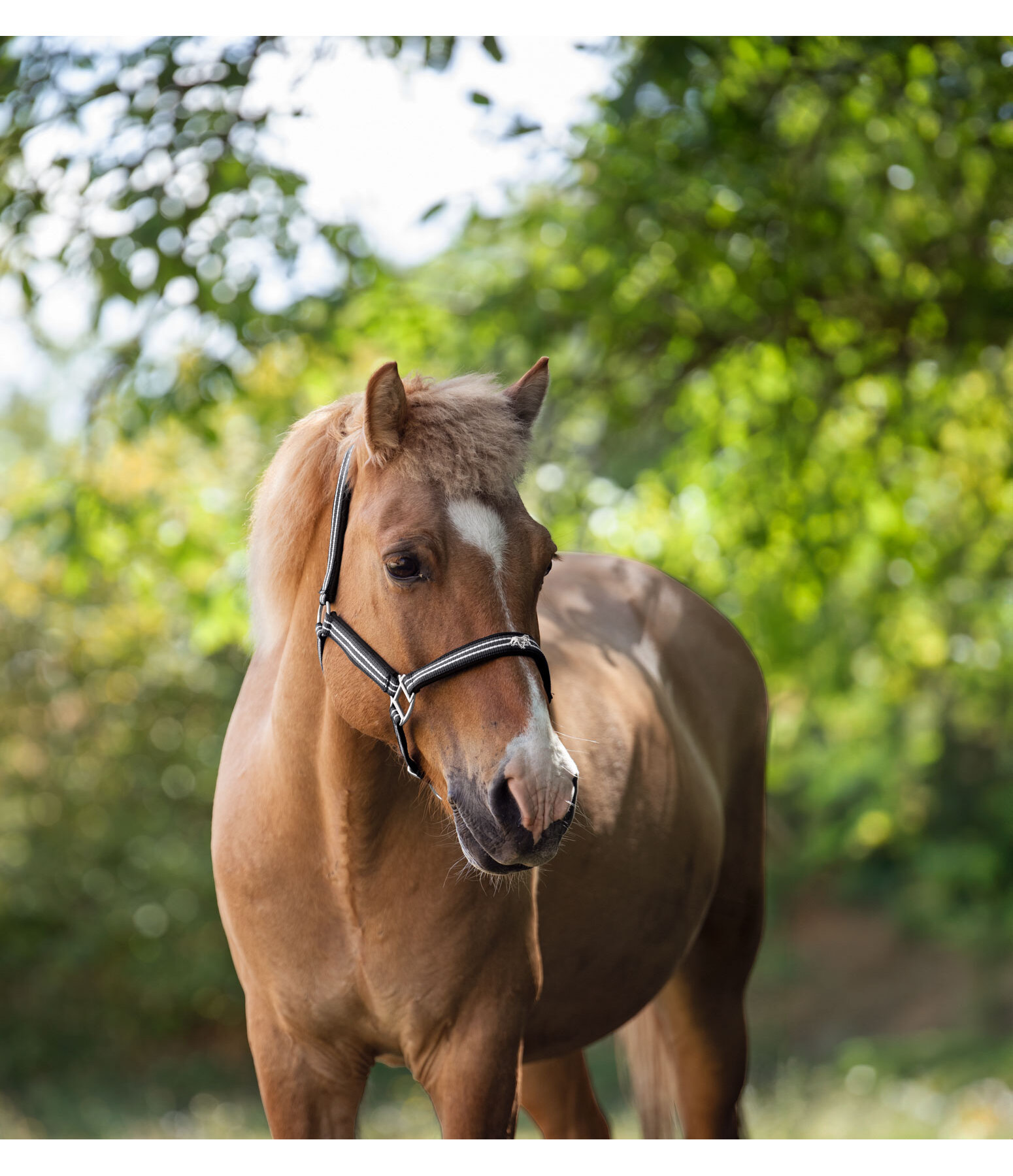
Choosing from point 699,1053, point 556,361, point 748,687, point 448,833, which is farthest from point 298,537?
point 556,361

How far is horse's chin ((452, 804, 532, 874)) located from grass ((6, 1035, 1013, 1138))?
16.1ft

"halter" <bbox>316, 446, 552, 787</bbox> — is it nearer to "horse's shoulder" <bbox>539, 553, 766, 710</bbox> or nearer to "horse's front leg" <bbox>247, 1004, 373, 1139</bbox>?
"horse's front leg" <bbox>247, 1004, 373, 1139</bbox>

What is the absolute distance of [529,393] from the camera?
195 centimetres

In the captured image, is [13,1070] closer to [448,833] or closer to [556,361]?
[556,361]

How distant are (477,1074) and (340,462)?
108 centimetres

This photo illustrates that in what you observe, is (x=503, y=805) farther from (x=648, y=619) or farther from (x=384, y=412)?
(x=648, y=619)

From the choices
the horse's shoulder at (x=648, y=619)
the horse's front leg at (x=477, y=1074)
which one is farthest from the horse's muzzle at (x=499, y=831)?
the horse's shoulder at (x=648, y=619)

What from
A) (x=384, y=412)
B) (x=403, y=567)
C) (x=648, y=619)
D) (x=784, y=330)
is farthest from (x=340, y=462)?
(x=784, y=330)

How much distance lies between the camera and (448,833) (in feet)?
6.29

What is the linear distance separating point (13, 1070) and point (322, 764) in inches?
341

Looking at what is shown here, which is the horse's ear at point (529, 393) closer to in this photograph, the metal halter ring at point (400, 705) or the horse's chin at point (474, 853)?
the metal halter ring at point (400, 705)

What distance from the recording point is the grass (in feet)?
20.1

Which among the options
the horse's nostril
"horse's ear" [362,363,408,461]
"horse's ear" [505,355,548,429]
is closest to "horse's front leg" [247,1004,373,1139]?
the horse's nostril

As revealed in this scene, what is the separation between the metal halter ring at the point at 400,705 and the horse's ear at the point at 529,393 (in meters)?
0.53
